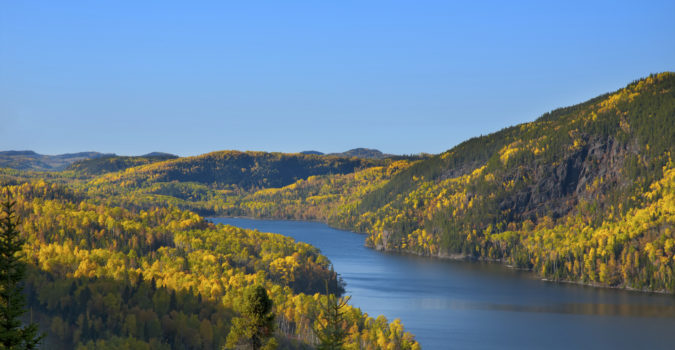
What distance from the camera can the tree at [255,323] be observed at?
4216 centimetres

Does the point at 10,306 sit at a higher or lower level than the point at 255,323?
higher

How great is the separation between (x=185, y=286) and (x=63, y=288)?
2960cm

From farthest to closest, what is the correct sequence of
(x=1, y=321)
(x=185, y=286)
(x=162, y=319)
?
(x=185, y=286) → (x=162, y=319) → (x=1, y=321)

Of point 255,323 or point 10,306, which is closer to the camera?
point 10,306

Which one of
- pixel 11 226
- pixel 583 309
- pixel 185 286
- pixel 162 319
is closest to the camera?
pixel 11 226

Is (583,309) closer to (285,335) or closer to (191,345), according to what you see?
(285,335)

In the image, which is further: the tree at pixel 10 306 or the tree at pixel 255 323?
the tree at pixel 255 323

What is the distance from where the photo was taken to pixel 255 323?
43.0 meters

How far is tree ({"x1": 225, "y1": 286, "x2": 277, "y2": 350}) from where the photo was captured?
138 ft

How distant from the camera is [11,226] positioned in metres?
40.6

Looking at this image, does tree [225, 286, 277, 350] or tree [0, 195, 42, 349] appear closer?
tree [0, 195, 42, 349]

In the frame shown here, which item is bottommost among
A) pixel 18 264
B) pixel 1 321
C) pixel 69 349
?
pixel 69 349

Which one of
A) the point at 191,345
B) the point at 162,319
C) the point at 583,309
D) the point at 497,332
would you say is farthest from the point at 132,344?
the point at 583,309

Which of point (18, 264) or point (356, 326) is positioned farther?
point (356, 326)
